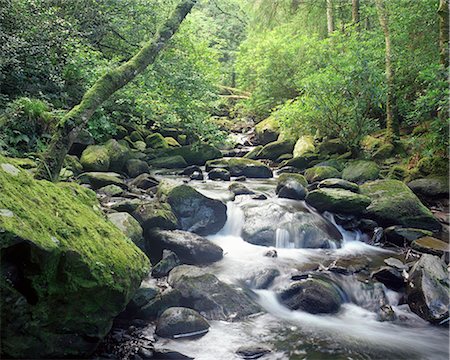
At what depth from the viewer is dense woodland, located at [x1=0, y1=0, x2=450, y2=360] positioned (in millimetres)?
3229

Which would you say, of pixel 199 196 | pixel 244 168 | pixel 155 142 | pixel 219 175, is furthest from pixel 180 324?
pixel 155 142

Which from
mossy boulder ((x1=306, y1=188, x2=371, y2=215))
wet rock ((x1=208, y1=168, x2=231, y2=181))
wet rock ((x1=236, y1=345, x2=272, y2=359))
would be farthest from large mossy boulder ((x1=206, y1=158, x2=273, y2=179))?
wet rock ((x1=236, y1=345, x2=272, y2=359))

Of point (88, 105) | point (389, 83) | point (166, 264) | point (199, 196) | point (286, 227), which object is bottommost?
point (166, 264)

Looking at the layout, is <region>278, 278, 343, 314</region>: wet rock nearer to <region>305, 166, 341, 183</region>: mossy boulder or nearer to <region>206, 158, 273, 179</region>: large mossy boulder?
<region>305, 166, 341, 183</region>: mossy boulder

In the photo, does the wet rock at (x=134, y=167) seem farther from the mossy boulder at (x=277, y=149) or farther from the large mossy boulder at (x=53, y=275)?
the large mossy boulder at (x=53, y=275)

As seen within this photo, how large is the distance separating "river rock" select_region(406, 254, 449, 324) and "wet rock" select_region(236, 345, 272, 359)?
228cm

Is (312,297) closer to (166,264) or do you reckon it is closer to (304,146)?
(166,264)

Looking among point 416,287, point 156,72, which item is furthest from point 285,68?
point 416,287

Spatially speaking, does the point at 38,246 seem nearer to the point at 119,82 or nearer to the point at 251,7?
the point at 119,82

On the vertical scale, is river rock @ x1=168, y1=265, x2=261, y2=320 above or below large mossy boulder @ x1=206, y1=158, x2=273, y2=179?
below

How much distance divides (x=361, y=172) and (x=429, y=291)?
586 cm

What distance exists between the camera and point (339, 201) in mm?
8266

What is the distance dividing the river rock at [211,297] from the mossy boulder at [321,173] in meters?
6.19

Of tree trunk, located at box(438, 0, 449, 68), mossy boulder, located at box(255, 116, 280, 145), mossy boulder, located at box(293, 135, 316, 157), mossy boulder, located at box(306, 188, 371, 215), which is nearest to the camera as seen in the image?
mossy boulder, located at box(306, 188, 371, 215)
